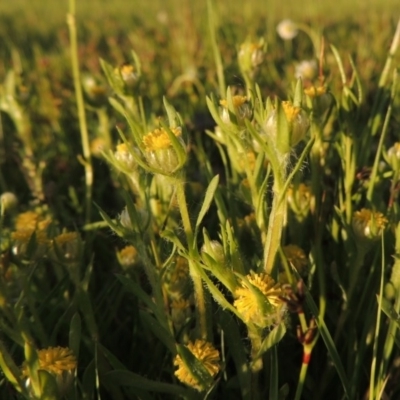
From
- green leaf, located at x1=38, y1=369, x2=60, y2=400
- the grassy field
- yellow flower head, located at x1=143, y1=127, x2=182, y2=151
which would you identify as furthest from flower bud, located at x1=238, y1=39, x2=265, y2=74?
green leaf, located at x1=38, y1=369, x2=60, y2=400

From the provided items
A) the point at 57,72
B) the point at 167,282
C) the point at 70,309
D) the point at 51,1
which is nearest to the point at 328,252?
the point at 167,282

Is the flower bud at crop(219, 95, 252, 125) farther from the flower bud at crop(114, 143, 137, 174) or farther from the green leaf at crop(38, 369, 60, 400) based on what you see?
the green leaf at crop(38, 369, 60, 400)

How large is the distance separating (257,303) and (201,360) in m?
0.11

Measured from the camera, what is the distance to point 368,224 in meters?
0.76

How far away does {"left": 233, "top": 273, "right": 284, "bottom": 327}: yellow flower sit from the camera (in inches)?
22.4

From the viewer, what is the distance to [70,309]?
2.58 ft

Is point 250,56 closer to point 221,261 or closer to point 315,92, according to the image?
point 315,92

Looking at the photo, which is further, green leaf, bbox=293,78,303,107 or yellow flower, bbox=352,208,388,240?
yellow flower, bbox=352,208,388,240

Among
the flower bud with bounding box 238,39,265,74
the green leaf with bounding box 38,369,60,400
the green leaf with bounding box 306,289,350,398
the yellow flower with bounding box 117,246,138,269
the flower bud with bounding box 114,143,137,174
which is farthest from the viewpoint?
the flower bud with bounding box 238,39,265,74

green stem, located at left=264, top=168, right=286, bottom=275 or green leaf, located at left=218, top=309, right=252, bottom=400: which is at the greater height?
green stem, located at left=264, top=168, right=286, bottom=275

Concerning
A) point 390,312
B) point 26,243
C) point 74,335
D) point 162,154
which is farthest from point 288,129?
point 26,243

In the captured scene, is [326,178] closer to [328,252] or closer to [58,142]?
[328,252]

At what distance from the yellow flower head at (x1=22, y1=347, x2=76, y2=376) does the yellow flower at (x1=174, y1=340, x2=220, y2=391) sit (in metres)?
0.12

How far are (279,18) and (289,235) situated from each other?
3.60 m
